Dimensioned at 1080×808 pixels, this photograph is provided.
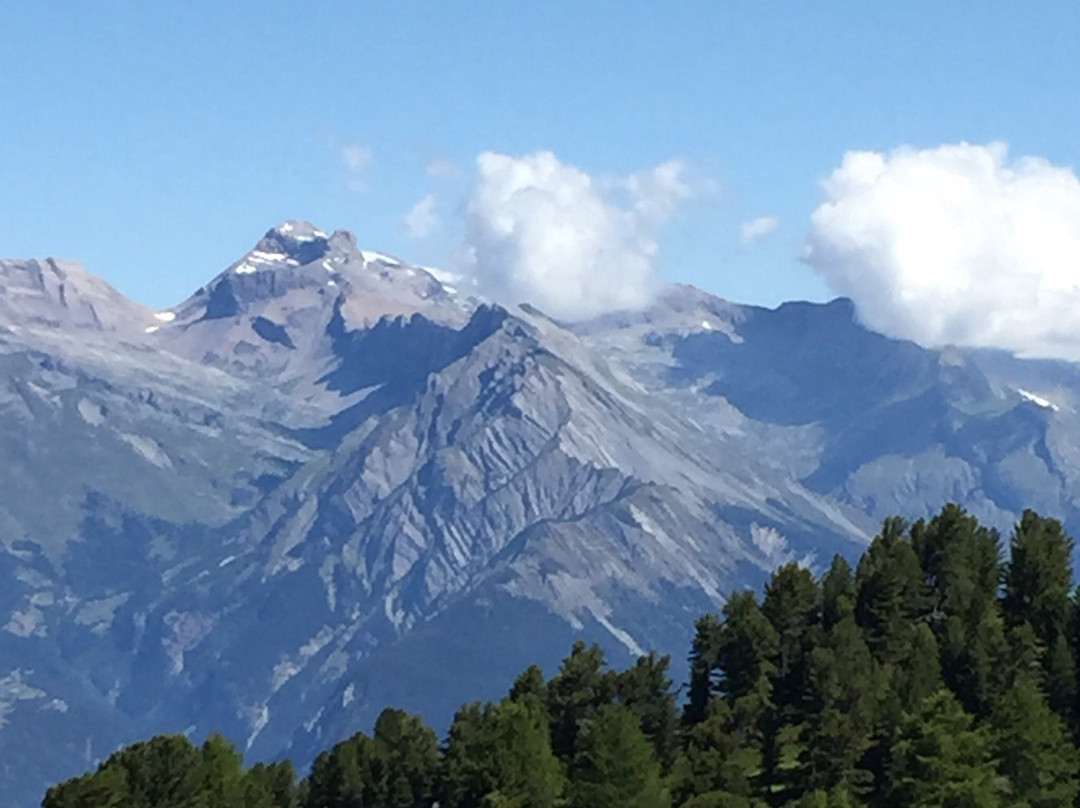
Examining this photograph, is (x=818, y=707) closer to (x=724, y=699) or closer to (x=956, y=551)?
(x=724, y=699)

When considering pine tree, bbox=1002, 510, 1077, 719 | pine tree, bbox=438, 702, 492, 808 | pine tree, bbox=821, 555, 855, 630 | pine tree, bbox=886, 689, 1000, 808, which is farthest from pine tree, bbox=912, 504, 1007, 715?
pine tree, bbox=438, 702, 492, 808

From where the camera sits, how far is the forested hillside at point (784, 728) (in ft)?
456

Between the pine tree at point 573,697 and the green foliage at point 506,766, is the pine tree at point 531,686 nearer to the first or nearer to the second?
the pine tree at point 573,697

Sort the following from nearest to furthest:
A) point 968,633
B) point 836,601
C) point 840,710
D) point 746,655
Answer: point 840,710, point 968,633, point 746,655, point 836,601

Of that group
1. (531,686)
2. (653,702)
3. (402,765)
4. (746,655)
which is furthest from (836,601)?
(402,765)

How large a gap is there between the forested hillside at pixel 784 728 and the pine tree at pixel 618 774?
0.15 metres

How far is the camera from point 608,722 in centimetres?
14712

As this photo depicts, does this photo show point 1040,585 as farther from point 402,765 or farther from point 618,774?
point 618,774

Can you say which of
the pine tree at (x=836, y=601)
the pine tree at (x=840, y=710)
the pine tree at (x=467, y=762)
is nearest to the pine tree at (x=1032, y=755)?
the pine tree at (x=840, y=710)

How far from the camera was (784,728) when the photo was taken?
170m

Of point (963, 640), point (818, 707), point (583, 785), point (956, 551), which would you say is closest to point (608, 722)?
point (583, 785)

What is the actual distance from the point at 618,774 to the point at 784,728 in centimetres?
3065

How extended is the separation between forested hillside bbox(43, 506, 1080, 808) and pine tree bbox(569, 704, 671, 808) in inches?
5.7

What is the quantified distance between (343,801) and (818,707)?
37.8 meters
